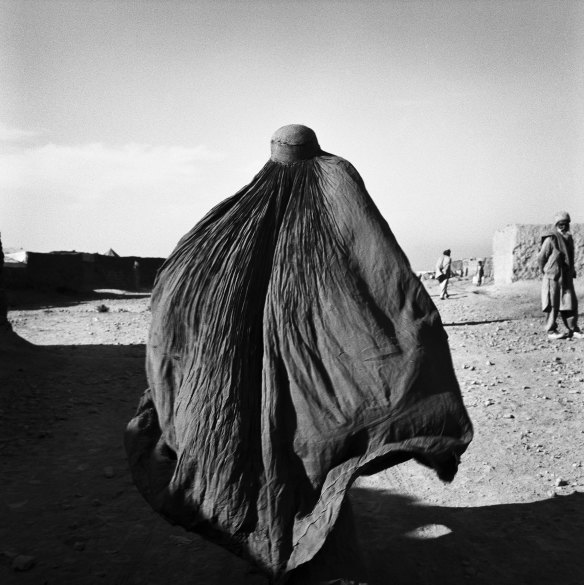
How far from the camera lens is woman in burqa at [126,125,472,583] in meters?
1.95

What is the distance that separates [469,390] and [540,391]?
2.17ft

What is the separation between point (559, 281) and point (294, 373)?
7546mm

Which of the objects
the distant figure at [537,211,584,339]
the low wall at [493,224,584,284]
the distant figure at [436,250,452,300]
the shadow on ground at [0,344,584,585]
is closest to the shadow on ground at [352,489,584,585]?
the shadow on ground at [0,344,584,585]

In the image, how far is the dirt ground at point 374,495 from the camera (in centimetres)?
294

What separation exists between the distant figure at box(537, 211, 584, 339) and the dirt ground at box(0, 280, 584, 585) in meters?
1.10

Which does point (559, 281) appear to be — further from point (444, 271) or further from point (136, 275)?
point (136, 275)

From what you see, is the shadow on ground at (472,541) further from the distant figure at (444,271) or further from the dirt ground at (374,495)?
the distant figure at (444,271)

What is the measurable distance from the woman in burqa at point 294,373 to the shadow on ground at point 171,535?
0.91m

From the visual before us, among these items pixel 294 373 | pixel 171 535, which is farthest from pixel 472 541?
pixel 294 373

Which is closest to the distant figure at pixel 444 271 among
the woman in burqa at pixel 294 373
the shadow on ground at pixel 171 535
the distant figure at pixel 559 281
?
the distant figure at pixel 559 281

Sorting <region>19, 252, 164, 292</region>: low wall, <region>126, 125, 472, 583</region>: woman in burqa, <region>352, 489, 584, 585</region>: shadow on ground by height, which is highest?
<region>126, 125, 472, 583</region>: woman in burqa

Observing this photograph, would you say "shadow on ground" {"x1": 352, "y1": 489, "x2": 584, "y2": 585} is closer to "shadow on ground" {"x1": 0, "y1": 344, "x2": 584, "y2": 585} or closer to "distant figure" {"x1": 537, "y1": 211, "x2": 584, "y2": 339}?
"shadow on ground" {"x1": 0, "y1": 344, "x2": 584, "y2": 585}

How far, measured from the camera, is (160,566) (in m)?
2.98

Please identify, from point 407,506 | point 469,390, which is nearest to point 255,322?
point 407,506
